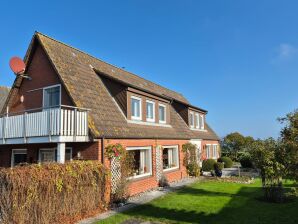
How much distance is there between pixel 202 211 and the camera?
37.8 ft

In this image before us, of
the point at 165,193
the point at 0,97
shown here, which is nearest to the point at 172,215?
the point at 165,193

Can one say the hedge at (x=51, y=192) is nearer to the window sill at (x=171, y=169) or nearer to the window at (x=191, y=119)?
the window sill at (x=171, y=169)

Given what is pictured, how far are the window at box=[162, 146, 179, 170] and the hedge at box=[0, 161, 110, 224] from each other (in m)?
9.35

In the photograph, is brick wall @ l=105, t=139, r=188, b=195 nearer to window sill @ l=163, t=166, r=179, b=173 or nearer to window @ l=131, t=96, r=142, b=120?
window sill @ l=163, t=166, r=179, b=173

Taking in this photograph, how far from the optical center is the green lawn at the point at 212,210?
10336 mm

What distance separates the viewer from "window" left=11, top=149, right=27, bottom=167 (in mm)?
16028

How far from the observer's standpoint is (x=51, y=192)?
9.30 meters

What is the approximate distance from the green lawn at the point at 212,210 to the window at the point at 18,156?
26.2ft

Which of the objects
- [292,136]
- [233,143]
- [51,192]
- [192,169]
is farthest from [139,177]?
[233,143]

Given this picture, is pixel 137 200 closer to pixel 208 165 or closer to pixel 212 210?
pixel 212 210

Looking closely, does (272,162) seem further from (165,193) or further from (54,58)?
(54,58)

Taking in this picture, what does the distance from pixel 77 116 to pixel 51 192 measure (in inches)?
165

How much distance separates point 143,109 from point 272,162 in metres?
8.51

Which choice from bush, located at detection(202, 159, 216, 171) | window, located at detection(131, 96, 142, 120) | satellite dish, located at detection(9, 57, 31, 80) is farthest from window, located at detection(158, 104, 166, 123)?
satellite dish, located at detection(9, 57, 31, 80)
